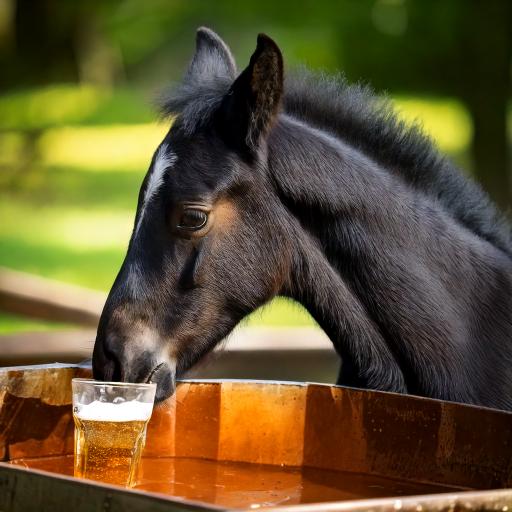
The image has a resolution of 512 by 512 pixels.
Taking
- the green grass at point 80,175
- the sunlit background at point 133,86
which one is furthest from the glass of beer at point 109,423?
the green grass at point 80,175

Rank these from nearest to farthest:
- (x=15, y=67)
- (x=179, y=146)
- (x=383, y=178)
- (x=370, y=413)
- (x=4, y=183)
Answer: (x=370, y=413) → (x=179, y=146) → (x=383, y=178) → (x=4, y=183) → (x=15, y=67)

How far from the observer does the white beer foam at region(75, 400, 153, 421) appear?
3010 mm

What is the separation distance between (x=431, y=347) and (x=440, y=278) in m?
0.26

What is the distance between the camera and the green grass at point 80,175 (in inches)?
502

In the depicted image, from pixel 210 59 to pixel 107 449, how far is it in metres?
1.80

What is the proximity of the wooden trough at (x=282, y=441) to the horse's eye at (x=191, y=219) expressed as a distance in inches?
19.2

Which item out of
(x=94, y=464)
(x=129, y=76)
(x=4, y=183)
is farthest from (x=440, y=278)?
(x=129, y=76)

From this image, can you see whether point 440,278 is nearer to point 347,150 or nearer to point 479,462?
point 347,150

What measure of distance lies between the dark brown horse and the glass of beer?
0.31m

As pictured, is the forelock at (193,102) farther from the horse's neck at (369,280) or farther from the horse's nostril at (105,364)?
the horse's nostril at (105,364)

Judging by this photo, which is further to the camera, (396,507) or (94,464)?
(94,464)

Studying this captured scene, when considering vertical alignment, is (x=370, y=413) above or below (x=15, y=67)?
below

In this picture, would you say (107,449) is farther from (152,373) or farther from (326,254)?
(326,254)

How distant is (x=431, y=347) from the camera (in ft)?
11.9
